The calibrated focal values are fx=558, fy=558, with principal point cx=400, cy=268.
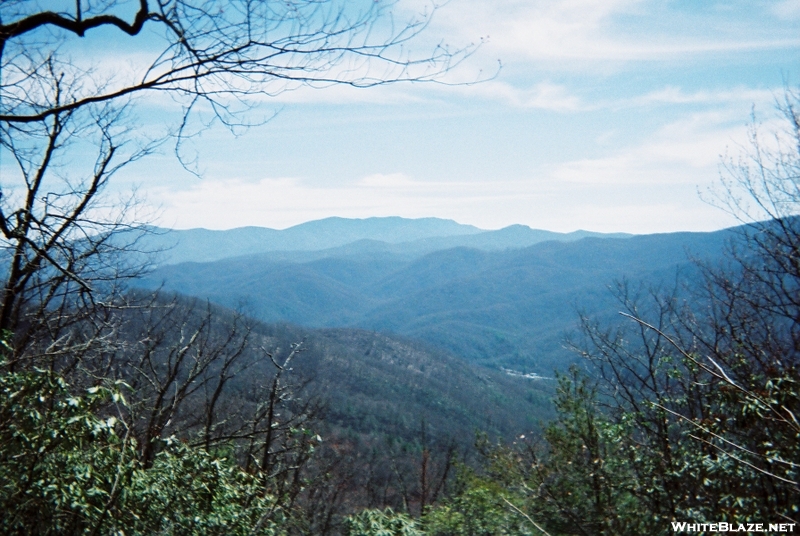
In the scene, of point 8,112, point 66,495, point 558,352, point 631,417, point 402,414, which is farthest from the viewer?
point 558,352

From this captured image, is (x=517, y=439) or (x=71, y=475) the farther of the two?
(x=517, y=439)

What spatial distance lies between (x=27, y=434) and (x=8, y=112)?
95.6 inches

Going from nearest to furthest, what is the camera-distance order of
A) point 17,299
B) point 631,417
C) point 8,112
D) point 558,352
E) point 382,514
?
point 8,112 < point 17,299 < point 382,514 < point 631,417 < point 558,352

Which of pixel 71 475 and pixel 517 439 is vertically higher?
pixel 71 475

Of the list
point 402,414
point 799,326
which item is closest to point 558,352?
point 402,414

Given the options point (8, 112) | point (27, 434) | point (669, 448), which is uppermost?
point (8, 112)

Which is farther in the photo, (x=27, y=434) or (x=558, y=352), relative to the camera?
(x=558, y=352)

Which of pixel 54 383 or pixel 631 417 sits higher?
pixel 54 383

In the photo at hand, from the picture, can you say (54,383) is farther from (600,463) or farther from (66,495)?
(600,463)

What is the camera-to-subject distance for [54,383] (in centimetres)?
454

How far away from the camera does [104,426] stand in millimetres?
4488

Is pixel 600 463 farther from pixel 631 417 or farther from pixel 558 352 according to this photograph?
pixel 558 352

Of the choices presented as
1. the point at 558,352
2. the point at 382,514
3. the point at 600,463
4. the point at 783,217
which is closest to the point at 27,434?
the point at 382,514

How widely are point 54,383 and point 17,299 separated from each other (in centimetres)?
207
